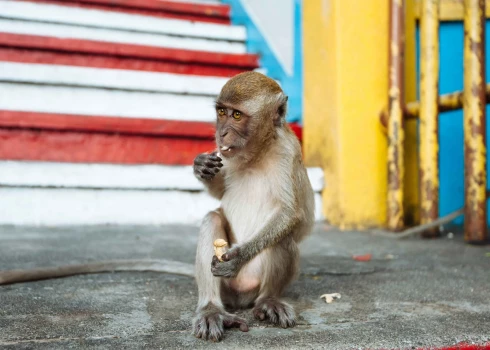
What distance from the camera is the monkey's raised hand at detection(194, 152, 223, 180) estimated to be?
192cm

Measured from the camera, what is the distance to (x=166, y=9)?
5.31 meters

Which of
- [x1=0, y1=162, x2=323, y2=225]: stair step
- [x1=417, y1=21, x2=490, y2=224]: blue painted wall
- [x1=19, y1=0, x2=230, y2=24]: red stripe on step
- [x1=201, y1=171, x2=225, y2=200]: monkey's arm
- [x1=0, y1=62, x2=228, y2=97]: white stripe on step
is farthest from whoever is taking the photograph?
[x1=19, y1=0, x2=230, y2=24]: red stripe on step

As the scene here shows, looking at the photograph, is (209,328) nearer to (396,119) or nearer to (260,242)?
(260,242)

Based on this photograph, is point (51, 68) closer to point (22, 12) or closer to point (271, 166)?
point (22, 12)

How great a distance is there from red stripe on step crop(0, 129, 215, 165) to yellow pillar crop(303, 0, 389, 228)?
86 centimetres

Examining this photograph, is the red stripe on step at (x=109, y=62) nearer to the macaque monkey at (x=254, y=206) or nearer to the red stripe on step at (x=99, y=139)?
the red stripe on step at (x=99, y=139)

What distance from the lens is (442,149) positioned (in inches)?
147

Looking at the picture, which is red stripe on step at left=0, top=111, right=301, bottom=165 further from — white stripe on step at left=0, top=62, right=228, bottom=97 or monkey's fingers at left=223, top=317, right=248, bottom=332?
monkey's fingers at left=223, top=317, right=248, bottom=332

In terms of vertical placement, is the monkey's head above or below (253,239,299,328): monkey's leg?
above

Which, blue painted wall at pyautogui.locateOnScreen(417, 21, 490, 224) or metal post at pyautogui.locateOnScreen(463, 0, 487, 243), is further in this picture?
blue painted wall at pyautogui.locateOnScreen(417, 21, 490, 224)

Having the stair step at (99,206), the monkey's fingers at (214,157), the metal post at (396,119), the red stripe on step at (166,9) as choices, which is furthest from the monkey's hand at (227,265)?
the red stripe on step at (166,9)

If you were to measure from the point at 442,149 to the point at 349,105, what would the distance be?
69 centimetres

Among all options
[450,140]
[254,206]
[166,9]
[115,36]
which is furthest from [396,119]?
[166,9]

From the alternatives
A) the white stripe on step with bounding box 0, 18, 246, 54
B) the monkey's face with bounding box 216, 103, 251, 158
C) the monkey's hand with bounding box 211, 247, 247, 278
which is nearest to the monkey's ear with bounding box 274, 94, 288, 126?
the monkey's face with bounding box 216, 103, 251, 158
